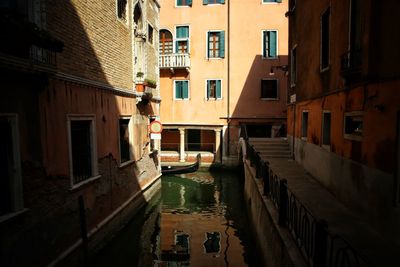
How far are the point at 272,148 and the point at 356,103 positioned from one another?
26.6ft

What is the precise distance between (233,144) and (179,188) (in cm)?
607

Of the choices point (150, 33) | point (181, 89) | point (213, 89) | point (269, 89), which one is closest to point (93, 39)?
point (150, 33)

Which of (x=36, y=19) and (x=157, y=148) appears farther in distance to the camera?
(x=157, y=148)

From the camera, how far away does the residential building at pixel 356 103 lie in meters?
4.93

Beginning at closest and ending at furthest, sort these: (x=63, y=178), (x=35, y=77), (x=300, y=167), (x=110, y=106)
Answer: (x=35, y=77) < (x=63, y=178) < (x=110, y=106) < (x=300, y=167)

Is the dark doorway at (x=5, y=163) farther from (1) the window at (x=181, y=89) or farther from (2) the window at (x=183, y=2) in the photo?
(2) the window at (x=183, y=2)

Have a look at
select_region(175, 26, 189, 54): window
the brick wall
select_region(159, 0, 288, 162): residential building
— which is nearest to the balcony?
select_region(159, 0, 288, 162): residential building

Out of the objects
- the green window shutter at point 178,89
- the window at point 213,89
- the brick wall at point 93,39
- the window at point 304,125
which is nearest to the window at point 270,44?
the window at point 213,89

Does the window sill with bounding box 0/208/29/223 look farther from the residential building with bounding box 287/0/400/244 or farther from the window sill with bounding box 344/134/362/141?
the window sill with bounding box 344/134/362/141

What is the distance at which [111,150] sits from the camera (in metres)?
9.21

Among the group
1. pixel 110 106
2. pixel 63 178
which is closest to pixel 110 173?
pixel 110 106

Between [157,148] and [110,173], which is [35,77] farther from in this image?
[157,148]

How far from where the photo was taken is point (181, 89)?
20359 millimetres

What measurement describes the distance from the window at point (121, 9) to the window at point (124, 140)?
339 cm
